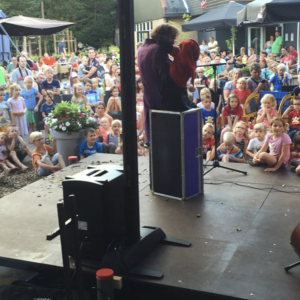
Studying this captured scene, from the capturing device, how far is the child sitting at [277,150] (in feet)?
18.9

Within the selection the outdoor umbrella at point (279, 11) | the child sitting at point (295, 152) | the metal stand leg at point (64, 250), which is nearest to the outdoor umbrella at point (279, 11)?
the outdoor umbrella at point (279, 11)

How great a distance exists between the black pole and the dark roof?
2239 centimetres

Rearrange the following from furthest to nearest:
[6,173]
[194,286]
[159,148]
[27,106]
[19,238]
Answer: [27,106] → [6,173] → [159,148] → [19,238] → [194,286]

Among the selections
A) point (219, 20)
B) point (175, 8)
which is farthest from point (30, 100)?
point (175, 8)

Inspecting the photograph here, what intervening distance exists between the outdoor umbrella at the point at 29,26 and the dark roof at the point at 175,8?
46.5 ft

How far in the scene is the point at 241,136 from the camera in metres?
6.59

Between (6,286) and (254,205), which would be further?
(254,205)

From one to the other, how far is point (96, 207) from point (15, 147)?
4.76 metres

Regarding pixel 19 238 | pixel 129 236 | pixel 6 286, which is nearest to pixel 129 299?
pixel 129 236

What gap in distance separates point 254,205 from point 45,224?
193 centimetres

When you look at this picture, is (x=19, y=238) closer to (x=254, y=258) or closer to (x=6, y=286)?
(x=6, y=286)

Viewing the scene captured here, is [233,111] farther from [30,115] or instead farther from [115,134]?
[30,115]

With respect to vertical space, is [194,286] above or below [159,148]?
below

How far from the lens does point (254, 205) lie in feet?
15.4
